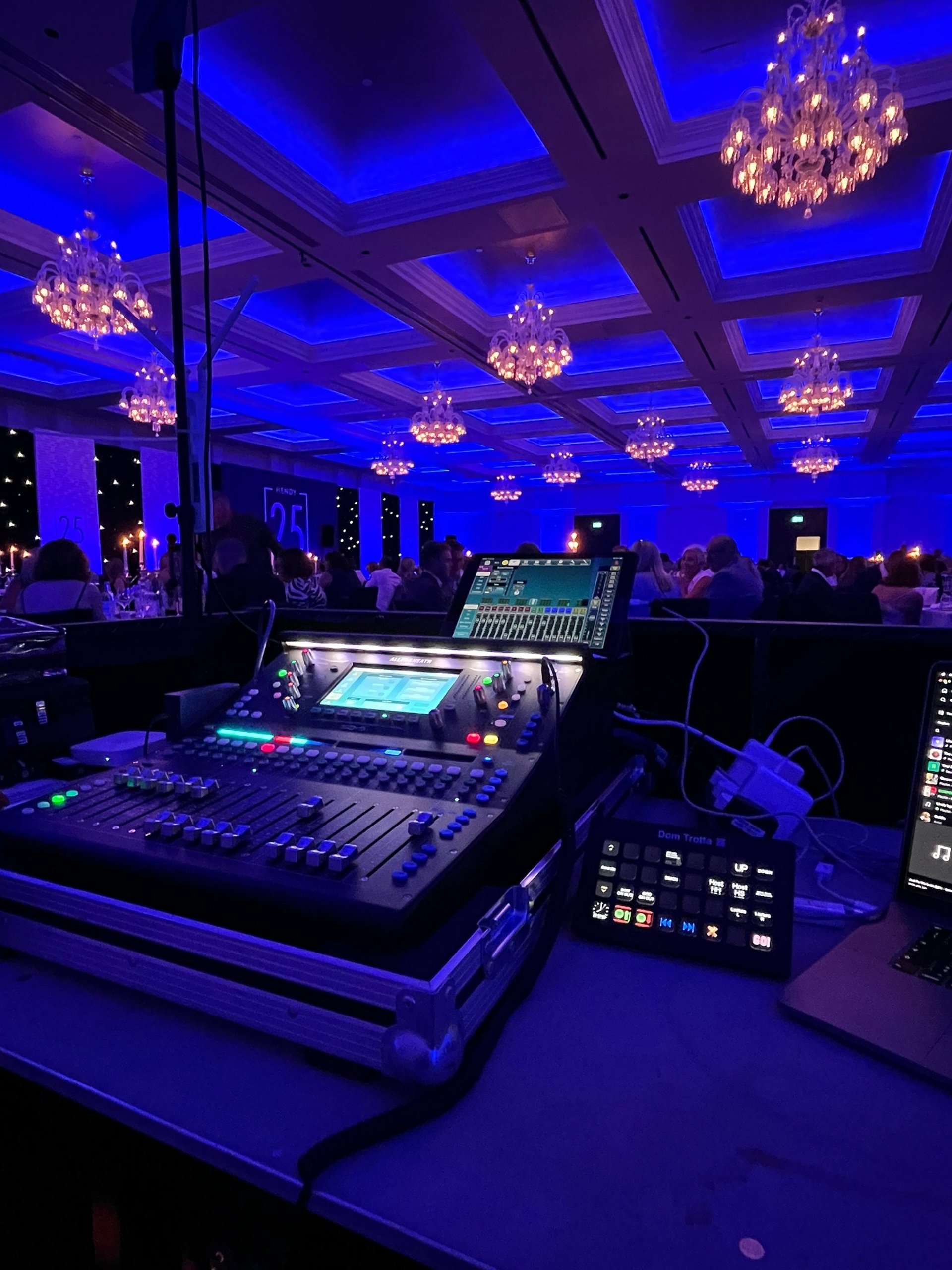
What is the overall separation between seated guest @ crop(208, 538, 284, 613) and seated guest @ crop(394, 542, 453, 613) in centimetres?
141

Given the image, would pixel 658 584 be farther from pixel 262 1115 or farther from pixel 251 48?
pixel 262 1115

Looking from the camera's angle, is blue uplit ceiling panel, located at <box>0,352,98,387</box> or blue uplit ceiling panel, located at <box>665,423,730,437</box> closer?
blue uplit ceiling panel, located at <box>0,352,98,387</box>

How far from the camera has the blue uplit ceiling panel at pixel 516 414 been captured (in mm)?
9555

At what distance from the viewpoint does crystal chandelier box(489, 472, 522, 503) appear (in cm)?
1323

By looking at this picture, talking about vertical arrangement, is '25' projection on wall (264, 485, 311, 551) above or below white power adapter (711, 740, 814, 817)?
above

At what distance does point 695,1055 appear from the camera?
0.57 metres

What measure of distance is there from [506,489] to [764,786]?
41.6 ft

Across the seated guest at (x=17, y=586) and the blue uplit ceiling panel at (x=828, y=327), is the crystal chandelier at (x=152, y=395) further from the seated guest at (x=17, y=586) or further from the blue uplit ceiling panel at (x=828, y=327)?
the blue uplit ceiling panel at (x=828, y=327)

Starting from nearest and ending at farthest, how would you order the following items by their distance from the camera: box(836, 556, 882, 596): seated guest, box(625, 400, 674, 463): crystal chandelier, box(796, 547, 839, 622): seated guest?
box(796, 547, 839, 622): seated guest < box(836, 556, 882, 596): seated guest < box(625, 400, 674, 463): crystal chandelier

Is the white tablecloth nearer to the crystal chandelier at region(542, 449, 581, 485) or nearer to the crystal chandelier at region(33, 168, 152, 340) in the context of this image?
the crystal chandelier at region(33, 168, 152, 340)

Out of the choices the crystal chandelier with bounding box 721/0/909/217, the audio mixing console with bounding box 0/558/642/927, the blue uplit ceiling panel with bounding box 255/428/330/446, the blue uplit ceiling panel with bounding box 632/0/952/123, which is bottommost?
the audio mixing console with bounding box 0/558/642/927

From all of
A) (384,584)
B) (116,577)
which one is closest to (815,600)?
(384,584)

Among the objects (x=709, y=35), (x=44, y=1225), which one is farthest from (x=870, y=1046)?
(x=709, y=35)

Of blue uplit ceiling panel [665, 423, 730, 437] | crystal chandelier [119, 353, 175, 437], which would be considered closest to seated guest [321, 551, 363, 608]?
crystal chandelier [119, 353, 175, 437]
